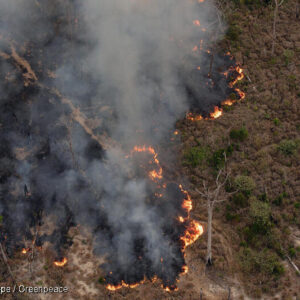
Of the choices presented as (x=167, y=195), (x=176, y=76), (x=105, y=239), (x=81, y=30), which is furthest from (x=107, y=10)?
(x=105, y=239)

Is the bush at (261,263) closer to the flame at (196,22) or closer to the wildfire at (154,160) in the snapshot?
the wildfire at (154,160)

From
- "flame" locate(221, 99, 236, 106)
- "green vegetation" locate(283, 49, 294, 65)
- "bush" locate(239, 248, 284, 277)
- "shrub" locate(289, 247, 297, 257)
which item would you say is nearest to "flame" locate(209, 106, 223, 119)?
"flame" locate(221, 99, 236, 106)

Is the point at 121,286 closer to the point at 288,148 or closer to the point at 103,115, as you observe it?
the point at 103,115

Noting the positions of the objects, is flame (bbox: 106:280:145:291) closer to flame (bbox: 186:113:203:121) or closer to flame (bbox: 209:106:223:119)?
flame (bbox: 186:113:203:121)

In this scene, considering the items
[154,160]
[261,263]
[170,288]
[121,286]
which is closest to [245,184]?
[261,263]

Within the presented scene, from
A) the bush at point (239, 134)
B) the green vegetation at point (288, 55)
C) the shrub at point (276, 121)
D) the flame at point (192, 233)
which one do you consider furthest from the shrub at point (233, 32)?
the flame at point (192, 233)
